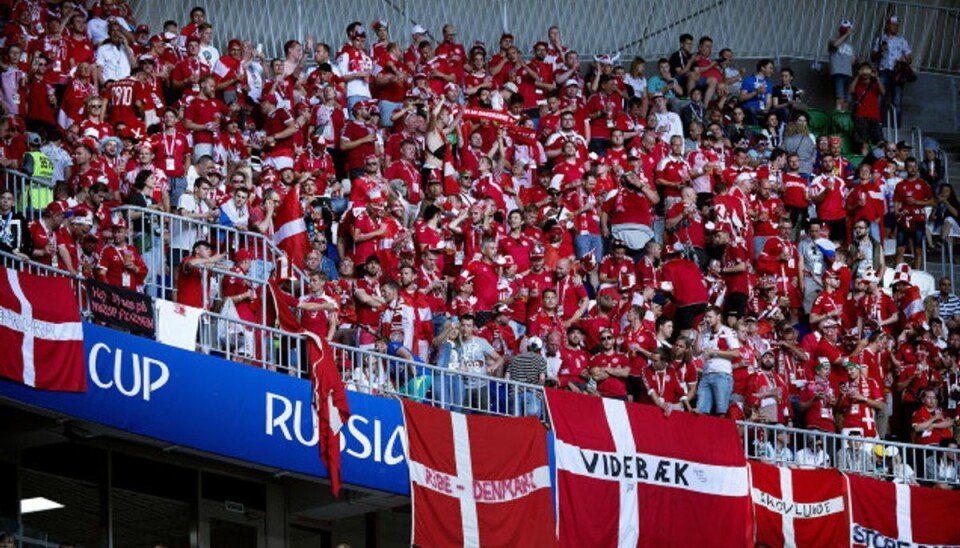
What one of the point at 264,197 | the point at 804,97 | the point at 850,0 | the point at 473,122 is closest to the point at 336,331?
the point at 264,197

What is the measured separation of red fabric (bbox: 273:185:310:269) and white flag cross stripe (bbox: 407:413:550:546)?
3.21 meters

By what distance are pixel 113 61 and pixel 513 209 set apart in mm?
5174

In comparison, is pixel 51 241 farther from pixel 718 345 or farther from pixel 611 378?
pixel 718 345

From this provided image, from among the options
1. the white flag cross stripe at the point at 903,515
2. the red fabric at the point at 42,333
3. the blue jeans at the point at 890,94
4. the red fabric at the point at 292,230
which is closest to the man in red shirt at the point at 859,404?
the white flag cross stripe at the point at 903,515

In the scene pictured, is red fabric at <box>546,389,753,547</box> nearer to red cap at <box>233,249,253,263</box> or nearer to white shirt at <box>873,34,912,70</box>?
red cap at <box>233,249,253,263</box>

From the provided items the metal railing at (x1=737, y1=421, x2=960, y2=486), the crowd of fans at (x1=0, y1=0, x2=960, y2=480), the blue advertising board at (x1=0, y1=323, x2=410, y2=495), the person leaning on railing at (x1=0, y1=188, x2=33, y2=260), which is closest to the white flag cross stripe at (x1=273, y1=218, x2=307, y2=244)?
the crowd of fans at (x1=0, y1=0, x2=960, y2=480)

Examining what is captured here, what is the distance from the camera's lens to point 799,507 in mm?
A: 24344

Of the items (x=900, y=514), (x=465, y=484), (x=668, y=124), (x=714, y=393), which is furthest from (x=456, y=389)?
(x=668, y=124)

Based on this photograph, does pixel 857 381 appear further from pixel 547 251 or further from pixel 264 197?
→ pixel 264 197

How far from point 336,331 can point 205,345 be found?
2.76 meters

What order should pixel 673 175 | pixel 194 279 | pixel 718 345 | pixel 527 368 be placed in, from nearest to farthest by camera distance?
pixel 194 279 → pixel 527 368 → pixel 718 345 → pixel 673 175

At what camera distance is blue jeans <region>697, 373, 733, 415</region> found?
24.6 metres

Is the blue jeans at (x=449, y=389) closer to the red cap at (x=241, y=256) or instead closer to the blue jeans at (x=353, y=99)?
the red cap at (x=241, y=256)

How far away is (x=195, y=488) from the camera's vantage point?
73.1 ft
